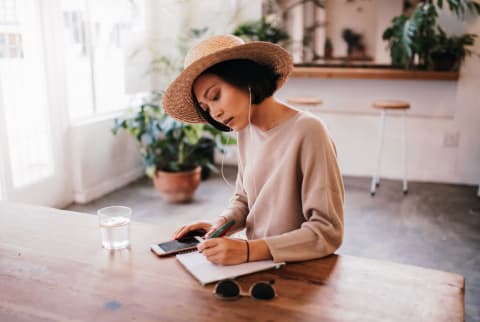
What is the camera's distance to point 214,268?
3.43 feet

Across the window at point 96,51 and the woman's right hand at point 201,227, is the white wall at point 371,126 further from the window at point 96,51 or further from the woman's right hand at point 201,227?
the woman's right hand at point 201,227

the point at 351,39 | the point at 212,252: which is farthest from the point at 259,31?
the point at 212,252

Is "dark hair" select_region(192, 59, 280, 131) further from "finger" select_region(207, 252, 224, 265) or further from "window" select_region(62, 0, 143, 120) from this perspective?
"window" select_region(62, 0, 143, 120)

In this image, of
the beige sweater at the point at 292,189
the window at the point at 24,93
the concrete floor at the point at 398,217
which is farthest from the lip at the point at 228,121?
the window at the point at 24,93

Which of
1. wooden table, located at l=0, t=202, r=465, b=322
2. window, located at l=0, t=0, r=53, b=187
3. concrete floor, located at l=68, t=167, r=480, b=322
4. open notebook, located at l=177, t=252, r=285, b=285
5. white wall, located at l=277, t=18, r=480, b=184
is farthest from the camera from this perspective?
white wall, located at l=277, t=18, r=480, b=184

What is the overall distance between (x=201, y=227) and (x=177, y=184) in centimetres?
228

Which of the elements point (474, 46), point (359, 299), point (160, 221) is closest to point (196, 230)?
point (359, 299)

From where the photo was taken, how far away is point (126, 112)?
3836 mm

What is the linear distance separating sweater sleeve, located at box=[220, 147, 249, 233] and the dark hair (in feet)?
0.86

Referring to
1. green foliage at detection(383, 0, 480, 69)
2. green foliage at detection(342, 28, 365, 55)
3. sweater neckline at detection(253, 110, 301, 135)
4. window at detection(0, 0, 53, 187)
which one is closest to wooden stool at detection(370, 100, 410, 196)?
green foliage at detection(383, 0, 480, 69)

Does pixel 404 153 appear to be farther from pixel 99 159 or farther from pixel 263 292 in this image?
pixel 263 292

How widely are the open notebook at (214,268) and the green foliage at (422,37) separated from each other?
128 inches

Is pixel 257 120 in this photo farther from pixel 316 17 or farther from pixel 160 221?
pixel 316 17

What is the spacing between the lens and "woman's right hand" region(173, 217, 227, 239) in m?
1.23
